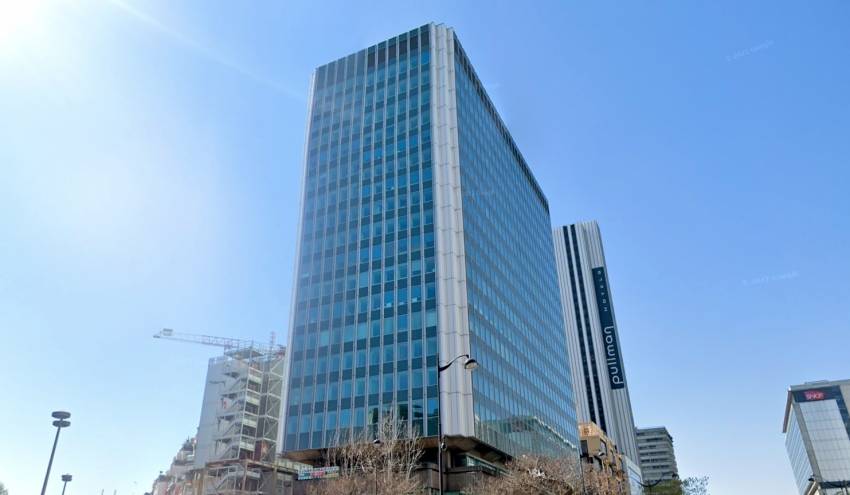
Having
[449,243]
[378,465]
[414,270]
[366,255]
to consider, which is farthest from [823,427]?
[378,465]

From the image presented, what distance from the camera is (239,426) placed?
9319 cm

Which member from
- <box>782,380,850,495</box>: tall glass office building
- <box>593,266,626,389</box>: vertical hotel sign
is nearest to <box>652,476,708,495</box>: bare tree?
<box>593,266,626,389</box>: vertical hotel sign

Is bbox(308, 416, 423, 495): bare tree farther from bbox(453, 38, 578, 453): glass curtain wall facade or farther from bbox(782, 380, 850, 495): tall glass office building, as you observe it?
bbox(782, 380, 850, 495): tall glass office building

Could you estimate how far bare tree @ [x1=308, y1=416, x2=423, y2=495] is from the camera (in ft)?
131

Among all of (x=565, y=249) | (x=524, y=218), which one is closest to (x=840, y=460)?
(x=565, y=249)

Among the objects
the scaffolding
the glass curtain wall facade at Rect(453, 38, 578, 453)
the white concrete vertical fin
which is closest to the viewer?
the white concrete vertical fin

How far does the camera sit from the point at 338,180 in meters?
69.8

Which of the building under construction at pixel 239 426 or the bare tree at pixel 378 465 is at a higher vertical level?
the building under construction at pixel 239 426

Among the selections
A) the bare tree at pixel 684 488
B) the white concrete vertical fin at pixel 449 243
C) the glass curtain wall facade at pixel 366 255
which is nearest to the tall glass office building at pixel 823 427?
the bare tree at pixel 684 488

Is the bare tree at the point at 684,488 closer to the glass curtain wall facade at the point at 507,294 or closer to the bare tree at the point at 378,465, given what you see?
the glass curtain wall facade at the point at 507,294

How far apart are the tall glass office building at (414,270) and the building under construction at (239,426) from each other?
32.2 meters

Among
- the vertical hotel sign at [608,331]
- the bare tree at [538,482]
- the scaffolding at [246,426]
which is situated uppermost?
the vertical hotel sign at [608,331]

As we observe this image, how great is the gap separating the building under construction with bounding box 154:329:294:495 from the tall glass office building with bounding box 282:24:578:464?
106 feet

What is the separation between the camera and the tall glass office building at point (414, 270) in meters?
54.9
